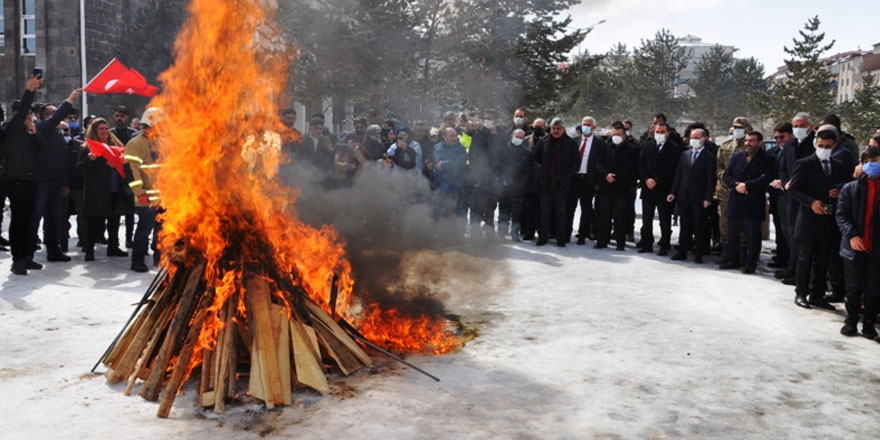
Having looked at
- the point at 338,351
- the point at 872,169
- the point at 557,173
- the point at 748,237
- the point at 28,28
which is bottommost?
the point at 338,351

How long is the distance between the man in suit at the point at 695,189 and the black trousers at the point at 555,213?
1843mm

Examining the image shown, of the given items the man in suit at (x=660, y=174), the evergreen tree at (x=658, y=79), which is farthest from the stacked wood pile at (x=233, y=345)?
the evergreen tree at (x=658, y=79)

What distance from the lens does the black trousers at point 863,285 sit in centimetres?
685

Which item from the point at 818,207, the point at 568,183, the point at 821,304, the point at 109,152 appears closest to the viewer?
the point at 818,207

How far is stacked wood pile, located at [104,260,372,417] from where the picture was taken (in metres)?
4.76

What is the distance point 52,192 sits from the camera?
10156mm

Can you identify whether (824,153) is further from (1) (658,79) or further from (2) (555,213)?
(1) (658,79)

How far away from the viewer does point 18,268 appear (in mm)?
9008

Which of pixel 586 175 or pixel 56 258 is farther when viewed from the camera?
pixel 586 175

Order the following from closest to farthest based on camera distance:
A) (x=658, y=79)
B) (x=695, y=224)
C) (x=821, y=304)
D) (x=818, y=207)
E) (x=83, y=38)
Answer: (x=818, y=207), (x=821, y=304), (x=695, y=224), (x=83, y=38), (x=658, y=79)

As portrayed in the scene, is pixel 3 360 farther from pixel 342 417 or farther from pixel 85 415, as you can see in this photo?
pixel 342 417

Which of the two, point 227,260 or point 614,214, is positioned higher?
point 614,214

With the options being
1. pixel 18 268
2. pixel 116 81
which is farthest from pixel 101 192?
pixel 116 81

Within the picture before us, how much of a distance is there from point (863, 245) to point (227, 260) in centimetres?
594
